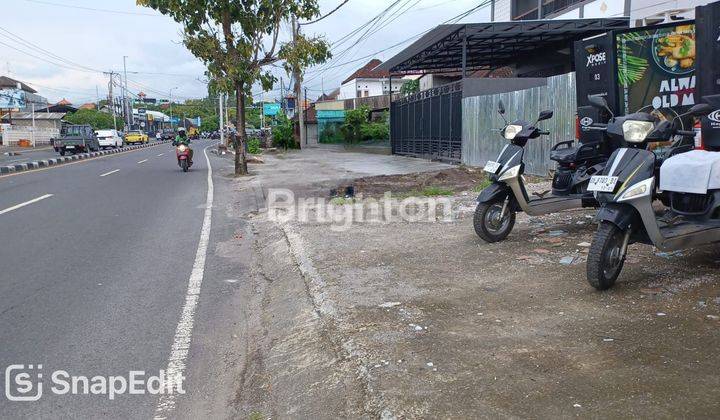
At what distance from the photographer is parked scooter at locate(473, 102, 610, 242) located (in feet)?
21.2

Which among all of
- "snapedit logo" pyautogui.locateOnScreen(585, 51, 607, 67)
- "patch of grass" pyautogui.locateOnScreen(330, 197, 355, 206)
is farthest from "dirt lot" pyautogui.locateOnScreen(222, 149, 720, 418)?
"patch of grass" pyautogui.locateOnScreen(330, 197, 355, 206)

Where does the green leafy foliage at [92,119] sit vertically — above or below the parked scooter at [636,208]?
above

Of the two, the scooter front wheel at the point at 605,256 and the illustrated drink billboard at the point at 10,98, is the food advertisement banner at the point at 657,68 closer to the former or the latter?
the scooter front wheel at the point at 605,256

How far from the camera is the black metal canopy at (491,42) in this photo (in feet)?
60.7

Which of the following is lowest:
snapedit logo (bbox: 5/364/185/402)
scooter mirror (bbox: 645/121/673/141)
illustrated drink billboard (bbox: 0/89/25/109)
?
snapedit logo (bbox: 5/364/185/402)

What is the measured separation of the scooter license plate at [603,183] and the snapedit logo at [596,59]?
4.12 m

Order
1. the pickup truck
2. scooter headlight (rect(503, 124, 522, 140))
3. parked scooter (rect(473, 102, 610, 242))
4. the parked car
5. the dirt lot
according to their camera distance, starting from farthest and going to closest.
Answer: the parked car
the pickup truck
scooter headlight (rect(503, 124, 522, 140))
parked scooter (rect(473, 102, 610, 242))
the dirt lot

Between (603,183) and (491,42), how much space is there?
60.4 feet

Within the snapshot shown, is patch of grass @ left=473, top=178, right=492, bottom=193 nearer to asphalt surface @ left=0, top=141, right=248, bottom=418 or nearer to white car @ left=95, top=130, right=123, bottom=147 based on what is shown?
asphalt surface @ left=0, top=141, right=248, bottom=418

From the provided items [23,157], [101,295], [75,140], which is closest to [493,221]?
[101,295]

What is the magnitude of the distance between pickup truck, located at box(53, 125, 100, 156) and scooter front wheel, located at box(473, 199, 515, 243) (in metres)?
34.6

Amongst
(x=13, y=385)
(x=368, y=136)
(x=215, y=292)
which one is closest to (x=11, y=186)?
(x=215, y=292)

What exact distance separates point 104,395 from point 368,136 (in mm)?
34127

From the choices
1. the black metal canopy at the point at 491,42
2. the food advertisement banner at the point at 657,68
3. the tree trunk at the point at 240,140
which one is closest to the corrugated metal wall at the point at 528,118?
the food advertisement banner at the point at 657,68
